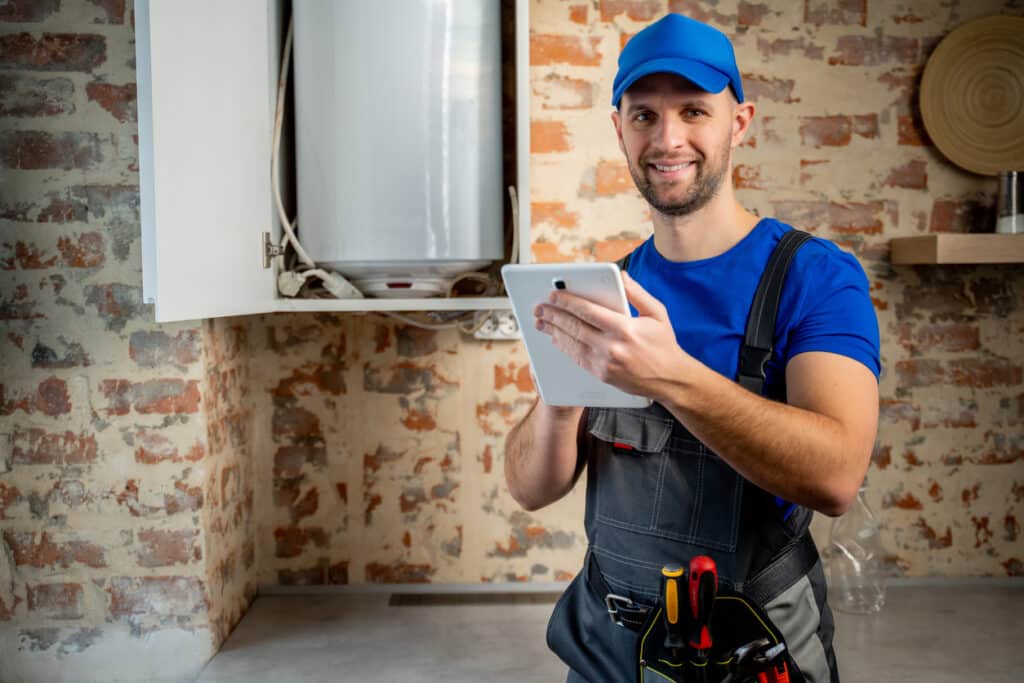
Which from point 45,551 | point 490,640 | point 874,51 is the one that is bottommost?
point 490,640

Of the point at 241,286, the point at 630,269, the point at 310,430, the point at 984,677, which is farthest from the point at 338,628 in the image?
the point at 984,677

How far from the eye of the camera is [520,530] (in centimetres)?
224

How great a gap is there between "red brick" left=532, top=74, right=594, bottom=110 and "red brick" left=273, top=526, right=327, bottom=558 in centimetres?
118

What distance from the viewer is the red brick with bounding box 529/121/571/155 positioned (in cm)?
218

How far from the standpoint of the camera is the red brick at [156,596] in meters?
1.81

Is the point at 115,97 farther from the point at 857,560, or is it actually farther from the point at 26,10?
the point at 857,560

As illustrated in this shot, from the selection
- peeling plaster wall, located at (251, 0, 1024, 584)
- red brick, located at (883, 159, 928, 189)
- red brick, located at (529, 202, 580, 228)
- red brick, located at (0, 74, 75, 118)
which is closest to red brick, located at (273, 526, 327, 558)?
peeling plaster wall, located at (251, 0, 1024, 584)

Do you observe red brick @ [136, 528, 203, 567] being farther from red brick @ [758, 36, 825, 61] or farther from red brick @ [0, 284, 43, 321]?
red brick @ [758, 36, 825, 61]

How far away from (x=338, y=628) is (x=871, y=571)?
123cm

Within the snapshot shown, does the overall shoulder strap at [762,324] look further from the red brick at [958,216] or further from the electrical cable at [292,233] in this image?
the red brick at [958,216]

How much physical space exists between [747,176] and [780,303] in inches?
43.1

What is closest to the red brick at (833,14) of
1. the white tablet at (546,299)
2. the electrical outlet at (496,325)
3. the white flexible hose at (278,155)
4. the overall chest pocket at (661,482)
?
the electrical outlet at (496,325)

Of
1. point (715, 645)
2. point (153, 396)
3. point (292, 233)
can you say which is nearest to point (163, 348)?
point (153, 396)

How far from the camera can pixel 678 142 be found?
1.22 metres
